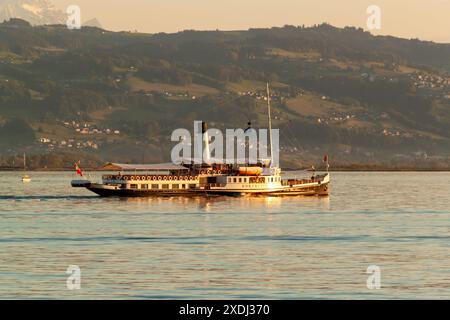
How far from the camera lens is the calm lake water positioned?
63625mm

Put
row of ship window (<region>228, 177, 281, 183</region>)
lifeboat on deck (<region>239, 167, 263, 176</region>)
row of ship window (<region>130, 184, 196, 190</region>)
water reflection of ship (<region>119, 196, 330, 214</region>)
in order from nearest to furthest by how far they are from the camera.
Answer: water reflection of ship (<region>119, 196, 330, 214</region>) < row of ship window (<region>130, 184, 196, 190</region>) < row of ship window (<region>228, 177, 281, 183</region>) < lifeboat on deck (<region>239, 167, 263, 176</region>)

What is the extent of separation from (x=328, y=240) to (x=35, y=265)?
29879 millimetres

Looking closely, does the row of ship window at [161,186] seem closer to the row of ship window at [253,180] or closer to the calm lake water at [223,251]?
the row of ship window at [253,180]

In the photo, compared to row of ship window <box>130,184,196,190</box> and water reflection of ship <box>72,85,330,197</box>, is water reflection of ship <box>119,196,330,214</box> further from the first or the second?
row of ship window <box>130,184,196,190</box>

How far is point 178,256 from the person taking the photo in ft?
266

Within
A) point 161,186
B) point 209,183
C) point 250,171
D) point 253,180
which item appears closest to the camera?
point 161,186

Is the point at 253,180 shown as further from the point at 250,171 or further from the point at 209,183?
the point at 209,183

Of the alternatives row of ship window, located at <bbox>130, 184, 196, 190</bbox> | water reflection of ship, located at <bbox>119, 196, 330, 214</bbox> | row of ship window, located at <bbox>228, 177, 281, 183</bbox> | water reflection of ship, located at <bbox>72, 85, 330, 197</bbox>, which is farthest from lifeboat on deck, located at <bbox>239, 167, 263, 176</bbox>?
row of ship window, located at <bbox>130, 184, 196, 190</bbox>

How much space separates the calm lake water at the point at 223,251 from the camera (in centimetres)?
6362

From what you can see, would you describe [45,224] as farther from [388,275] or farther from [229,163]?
[229,163]

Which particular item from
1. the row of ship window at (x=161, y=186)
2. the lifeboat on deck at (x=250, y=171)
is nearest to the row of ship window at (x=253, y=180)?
the lifeboat on deck at (x=250, y=171)

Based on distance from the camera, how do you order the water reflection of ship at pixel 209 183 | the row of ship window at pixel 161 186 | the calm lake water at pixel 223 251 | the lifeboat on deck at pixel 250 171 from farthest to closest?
1. the lifeboat on deck at pixel 250 171
2. the water reflection of ship at pixel 209 183
3. the row of ship window at pixel 161 186
4. the calm lake water at pixel 223 251

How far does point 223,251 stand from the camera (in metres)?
85.5

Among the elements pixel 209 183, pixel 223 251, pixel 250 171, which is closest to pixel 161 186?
pixel 209 183
